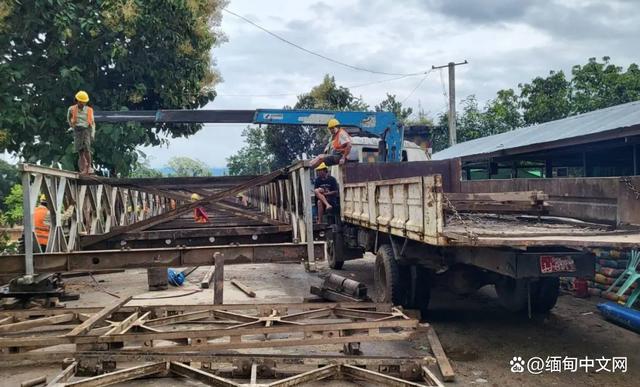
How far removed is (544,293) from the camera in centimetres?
606

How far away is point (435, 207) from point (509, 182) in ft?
9.46

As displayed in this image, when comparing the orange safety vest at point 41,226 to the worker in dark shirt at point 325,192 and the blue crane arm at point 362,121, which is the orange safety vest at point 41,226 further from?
the worker in dark shirt at point 325,192

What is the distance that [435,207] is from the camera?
434cm

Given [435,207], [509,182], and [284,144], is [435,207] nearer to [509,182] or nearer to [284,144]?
[509,182]

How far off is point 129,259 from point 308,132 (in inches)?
908

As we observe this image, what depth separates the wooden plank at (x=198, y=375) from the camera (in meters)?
3.48

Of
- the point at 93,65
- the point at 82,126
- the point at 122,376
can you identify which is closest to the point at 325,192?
the point at 82,126

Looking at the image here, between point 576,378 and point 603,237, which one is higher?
point 603,237

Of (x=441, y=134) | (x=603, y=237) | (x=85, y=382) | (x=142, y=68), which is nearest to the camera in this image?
(x=85, y=382)

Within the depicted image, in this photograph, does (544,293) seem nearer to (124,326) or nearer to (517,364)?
(517,364)

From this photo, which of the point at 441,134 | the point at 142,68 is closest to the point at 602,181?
the point at 142,68

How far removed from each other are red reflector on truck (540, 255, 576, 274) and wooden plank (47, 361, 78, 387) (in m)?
3.69

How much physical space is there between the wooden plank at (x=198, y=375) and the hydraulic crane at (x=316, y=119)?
6478 millimetres

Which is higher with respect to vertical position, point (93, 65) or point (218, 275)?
point (93, 65)
